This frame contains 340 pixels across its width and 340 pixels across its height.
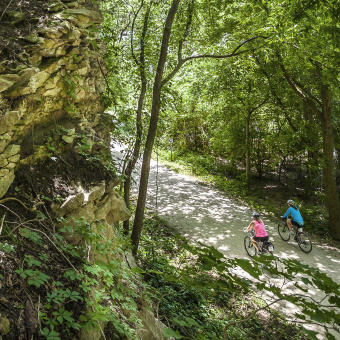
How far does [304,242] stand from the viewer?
8.49 metres

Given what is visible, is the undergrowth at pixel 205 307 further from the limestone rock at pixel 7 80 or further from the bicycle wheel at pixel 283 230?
the bicycle wheel at pixel 283 230

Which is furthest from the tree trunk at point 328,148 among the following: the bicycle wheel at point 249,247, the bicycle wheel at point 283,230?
the bicycle wheel at point 249,247

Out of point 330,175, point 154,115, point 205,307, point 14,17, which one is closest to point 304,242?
point 330,175

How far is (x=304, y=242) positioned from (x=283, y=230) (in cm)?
103

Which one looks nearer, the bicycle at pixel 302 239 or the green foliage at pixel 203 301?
the green foliage at pixel 203 301

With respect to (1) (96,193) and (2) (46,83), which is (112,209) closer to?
(1) (96,193)

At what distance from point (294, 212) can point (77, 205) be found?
7.50 meters

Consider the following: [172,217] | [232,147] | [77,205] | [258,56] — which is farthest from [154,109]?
[232,147]

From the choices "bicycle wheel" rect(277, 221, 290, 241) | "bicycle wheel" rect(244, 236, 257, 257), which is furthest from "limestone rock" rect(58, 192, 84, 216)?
"bicycle wheel" rect(277, 221, 290, 241)

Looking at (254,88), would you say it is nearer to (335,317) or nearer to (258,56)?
(258,56)

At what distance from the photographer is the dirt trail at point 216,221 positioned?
797 cm

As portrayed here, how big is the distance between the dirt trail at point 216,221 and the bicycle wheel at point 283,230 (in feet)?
0.56

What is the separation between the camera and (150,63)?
7.05 metres

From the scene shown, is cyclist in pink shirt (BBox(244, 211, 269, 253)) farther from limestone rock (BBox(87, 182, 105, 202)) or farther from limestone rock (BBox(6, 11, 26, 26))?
limestone rock (BBox(6, 11, 26, 26))
